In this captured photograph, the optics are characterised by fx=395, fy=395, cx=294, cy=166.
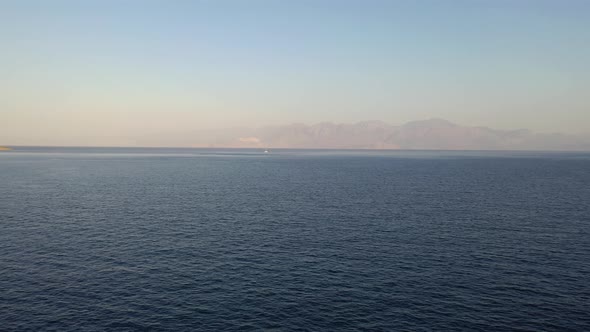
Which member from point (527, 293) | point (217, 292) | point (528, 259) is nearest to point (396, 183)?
point (528, 259)

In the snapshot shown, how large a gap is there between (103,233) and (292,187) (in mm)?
91800

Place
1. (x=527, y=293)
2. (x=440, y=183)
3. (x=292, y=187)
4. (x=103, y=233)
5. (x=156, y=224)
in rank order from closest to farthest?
(x=527, y=293) → (x=103, y=233) → (x=156, y=224) → (x=292, y=187) → (x=440, y=183)

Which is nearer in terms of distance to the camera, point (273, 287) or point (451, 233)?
point (273, 287)

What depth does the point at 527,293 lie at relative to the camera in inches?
2202

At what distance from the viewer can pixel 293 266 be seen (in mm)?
66625

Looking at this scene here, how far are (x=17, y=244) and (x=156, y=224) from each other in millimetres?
27919

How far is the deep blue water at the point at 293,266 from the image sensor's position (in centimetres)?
4934

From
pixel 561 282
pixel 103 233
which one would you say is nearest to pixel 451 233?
pixel 561 282

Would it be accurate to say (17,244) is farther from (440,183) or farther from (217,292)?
(440,183)

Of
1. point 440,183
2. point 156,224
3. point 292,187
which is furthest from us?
point 440,183

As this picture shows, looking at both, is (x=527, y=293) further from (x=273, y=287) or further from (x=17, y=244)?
(x=17, y=244)

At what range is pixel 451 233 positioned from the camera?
8762 centimetres

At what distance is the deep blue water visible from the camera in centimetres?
4934

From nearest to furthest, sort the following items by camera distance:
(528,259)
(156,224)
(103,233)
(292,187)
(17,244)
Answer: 1. (528,259)
2. (17,244)
3. (103,233)
4. (156,224)
5. (292,187)
